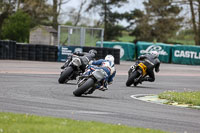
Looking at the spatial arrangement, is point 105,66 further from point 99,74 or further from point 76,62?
point 76,62

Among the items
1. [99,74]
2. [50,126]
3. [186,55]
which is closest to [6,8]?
[186,55]

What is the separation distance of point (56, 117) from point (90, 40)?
992 inches

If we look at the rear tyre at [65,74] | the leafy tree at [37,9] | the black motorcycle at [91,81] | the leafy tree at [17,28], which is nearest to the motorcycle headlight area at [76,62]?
the rear tyre at [65,74]

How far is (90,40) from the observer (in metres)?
34.3

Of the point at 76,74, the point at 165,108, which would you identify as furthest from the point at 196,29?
the point at 165,108

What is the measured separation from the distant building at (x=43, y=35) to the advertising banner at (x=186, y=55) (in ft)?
48.8

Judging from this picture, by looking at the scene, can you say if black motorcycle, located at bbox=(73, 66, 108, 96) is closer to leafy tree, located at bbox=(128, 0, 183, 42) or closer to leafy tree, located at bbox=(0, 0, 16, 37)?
leafy tree, located at bbox=(0, 0, 16, 37)

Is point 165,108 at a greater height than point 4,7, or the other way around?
point 4,7

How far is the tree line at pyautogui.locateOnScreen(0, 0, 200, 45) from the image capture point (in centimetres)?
5712

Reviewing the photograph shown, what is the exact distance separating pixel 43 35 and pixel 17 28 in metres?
5.46

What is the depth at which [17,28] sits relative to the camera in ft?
189

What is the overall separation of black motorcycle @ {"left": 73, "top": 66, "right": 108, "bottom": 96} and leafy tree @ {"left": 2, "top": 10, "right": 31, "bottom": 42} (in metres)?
43.6

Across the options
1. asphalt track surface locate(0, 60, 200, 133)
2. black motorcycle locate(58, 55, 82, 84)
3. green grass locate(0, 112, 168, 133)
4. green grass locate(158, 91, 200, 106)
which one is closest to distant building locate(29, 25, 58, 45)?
black motorcycle locate(58, 55, 82, 84)

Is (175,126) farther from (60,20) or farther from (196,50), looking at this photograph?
(60,20)
